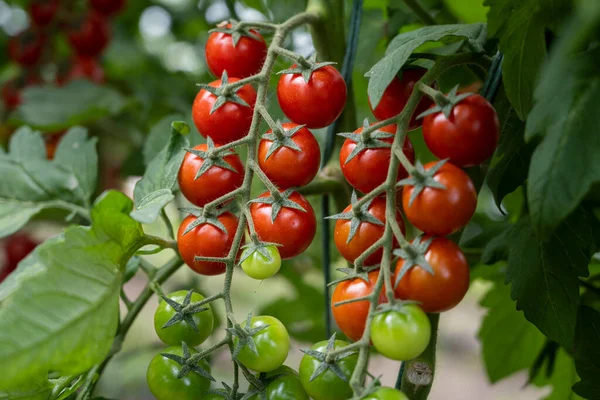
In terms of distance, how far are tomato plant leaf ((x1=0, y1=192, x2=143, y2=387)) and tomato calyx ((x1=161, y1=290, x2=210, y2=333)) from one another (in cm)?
4

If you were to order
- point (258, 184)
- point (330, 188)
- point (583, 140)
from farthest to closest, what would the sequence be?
point (258, 184), point (330, 188), point (583, 140)

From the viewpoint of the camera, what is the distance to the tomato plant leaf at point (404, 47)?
455 millimetres

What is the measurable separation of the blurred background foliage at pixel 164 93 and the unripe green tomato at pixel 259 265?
6 centimetres

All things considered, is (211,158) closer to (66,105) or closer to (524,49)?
(524,49)

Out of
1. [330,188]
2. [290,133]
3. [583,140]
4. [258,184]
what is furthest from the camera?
[258,184]

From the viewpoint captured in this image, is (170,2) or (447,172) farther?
(170,2)

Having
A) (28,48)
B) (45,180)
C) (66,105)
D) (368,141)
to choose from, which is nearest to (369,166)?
(368,141)

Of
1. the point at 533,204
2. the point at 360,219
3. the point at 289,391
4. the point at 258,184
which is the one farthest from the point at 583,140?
the point at 258,184

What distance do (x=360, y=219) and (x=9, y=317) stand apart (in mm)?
239

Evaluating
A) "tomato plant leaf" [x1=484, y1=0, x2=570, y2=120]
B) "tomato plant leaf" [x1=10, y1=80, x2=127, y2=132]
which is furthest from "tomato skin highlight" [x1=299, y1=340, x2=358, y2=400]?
"tomato plant leaf" [x1=10, y1=80, x2=127, y2=132]

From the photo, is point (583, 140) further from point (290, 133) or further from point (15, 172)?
point (15, 172)

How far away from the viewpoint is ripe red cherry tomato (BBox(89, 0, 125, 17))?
153 centimetres

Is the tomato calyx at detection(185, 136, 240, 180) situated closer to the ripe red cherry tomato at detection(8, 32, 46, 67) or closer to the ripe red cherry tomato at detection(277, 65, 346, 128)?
the ripe red cherry tomato at detection(277, 65, 346, 128)

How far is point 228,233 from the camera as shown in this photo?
1.68 ft
